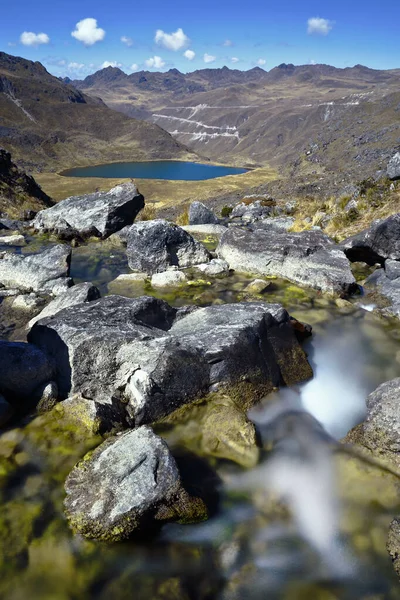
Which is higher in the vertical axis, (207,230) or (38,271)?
(38,271)

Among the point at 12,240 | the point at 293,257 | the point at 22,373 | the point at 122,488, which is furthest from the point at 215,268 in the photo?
the point at 122,488

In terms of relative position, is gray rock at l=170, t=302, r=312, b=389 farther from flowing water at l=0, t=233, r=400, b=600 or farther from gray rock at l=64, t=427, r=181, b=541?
gray rock at l=64, t=427, r=181, b=541

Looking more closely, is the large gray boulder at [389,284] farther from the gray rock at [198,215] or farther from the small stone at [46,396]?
the gray rock at [198,215]

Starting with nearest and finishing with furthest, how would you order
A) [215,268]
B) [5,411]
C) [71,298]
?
[5,411], [71,298], [215,268]

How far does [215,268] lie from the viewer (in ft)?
53.0

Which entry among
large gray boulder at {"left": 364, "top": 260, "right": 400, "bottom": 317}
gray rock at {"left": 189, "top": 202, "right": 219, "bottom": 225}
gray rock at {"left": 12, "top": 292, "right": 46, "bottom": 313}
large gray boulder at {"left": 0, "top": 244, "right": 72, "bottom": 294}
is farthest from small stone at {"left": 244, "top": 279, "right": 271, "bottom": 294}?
gray rock at {"left": 189, "top": 202, "right": 219, "bottom": 225}

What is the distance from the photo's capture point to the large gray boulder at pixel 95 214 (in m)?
21.4

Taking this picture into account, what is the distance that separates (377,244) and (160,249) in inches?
325

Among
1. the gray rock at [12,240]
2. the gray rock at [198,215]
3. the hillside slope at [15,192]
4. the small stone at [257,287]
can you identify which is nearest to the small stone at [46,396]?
the small stone at [257,287]

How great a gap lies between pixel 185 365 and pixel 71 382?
89.5 inches

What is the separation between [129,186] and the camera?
2289 centimetres

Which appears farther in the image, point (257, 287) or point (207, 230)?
point (207, 230)

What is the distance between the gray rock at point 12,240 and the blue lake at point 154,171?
4709 inches

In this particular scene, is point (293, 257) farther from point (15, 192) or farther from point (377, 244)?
point (15, 192)
